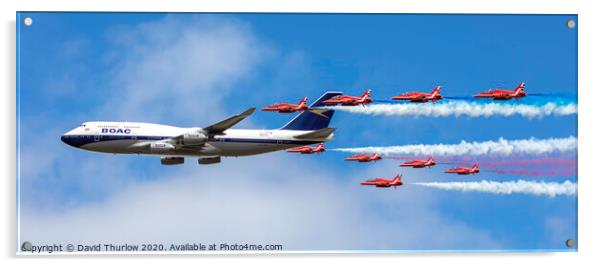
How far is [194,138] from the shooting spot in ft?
96.1

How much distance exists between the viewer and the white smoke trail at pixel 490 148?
Answer: 2750 centimetres

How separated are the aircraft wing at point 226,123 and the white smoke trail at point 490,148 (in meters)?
1.99

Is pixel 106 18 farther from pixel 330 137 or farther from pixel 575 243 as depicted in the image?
pixel 575 243

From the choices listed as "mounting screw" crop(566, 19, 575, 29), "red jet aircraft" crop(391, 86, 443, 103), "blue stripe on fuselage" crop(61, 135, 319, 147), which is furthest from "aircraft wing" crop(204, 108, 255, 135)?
"mounting screw" crop(566, 19, 575, 29)

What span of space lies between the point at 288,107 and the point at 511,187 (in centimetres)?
490

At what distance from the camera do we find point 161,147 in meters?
29.6

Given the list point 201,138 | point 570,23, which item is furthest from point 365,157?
point 570,23

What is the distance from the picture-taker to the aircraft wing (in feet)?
91.0

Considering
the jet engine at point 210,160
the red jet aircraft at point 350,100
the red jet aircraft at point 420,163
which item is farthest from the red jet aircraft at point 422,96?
the jet engine at point 210,160

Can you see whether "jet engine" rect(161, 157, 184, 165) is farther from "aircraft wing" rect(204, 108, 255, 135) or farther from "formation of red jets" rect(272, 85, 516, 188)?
"formation of red jets" rect(272, 85, 516, 188)

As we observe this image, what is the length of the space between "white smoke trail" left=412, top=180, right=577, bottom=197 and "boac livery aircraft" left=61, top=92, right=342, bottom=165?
3.06 metres

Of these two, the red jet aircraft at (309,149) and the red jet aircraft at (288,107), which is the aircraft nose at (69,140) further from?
the red jet aircraft at (309,149)

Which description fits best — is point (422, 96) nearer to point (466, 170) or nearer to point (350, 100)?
point (350, 100)

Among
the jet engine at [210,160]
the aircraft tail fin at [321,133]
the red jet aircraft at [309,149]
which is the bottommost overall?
the jet engine at [210,160]
